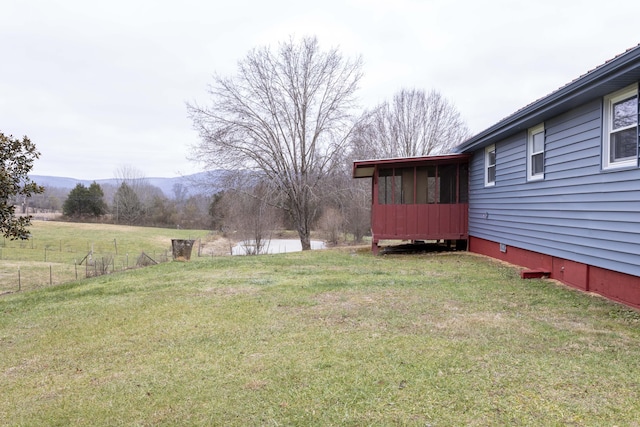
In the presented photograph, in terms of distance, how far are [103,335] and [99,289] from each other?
3.57 metres

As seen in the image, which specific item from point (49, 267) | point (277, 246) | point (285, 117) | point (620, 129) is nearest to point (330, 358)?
point (620, 129)

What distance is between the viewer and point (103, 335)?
4.41 meters

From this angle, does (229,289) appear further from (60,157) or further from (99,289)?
(60,157)

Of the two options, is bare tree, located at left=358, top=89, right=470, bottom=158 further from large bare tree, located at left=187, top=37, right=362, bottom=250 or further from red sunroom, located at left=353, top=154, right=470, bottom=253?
red sunroom, located at left=353, top=154, right=470, bottom=253

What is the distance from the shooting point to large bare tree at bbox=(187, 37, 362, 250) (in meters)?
17.5

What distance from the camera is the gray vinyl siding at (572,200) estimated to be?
470 centimetres

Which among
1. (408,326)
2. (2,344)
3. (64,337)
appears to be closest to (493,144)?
(408,326)

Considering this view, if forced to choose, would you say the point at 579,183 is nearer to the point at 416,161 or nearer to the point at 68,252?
the point at 416,161

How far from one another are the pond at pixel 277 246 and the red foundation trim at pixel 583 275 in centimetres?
1548

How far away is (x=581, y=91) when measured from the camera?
507cm

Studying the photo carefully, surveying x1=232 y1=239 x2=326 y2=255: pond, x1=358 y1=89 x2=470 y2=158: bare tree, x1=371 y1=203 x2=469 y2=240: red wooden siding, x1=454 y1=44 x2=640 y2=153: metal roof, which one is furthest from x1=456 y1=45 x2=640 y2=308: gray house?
x1=358 y1=89 x2=470 y2=158: bare tree

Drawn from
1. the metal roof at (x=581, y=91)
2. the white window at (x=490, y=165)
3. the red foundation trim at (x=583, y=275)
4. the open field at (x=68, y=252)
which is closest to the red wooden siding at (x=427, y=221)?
the white window at (x=490, y=165)

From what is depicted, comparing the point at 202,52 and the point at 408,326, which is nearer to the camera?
the point at 408,326

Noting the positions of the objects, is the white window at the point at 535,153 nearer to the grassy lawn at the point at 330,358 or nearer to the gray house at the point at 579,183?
the gray house at the point at 579,183
